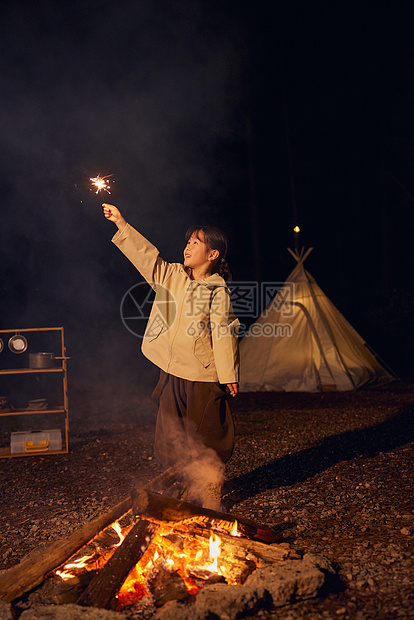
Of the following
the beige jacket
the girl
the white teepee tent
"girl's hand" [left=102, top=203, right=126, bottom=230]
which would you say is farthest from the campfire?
the white teepee tent

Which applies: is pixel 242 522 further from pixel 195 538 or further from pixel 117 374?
pixel 117 374

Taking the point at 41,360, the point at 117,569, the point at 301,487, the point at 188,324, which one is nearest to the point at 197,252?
the point at 188,324

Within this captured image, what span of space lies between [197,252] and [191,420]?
0.89 m

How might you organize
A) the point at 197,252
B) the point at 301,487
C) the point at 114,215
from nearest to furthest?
1. the point at 114,215
2. the point at 197,252
3. the point at 301,487

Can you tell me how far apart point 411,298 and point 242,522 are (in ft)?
33.8

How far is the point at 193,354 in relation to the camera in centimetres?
241

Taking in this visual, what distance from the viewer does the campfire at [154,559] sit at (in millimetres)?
1753

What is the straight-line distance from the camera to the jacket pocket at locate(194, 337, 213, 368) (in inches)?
95.0

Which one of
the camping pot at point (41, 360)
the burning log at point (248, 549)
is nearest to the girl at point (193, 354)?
the burning log at point (248, 549)

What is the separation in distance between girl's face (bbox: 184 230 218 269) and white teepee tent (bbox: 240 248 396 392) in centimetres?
554

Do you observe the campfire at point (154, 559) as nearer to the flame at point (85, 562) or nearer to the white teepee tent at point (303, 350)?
the flame at point (85, 562)

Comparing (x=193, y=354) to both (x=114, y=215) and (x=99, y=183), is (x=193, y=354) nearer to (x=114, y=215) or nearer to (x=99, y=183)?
(x=114, y=215)

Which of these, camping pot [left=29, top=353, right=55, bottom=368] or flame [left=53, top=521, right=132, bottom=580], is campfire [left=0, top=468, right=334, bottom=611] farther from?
camping pot [left=29, top=353, right=55, bottom=368]

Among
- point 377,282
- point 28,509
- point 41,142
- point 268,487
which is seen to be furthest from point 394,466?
point 377,282
